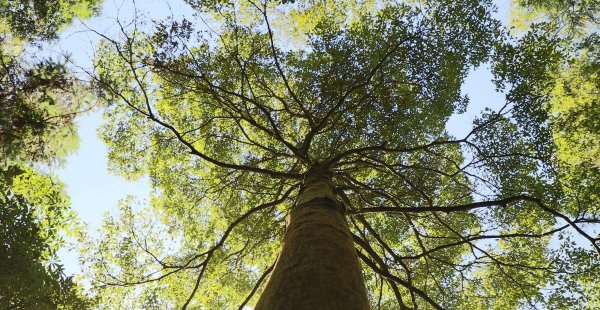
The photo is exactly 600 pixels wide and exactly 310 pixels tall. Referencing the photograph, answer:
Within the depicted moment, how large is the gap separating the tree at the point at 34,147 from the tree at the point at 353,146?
873mm

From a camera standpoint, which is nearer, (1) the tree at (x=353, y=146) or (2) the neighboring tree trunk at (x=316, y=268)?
(2) the neighboring tree trunk at (x=316, y=268)

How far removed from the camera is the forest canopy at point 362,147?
6.62 m

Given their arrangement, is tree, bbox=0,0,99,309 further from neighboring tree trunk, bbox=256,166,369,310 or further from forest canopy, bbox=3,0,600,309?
neighboring tree trunk, bbox=256,166,369,310

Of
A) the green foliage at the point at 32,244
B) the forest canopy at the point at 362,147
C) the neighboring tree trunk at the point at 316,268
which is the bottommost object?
the neighboring tree trunk at the point at 316,268

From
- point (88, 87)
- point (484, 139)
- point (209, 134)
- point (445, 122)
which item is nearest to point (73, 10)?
point (88, 87)

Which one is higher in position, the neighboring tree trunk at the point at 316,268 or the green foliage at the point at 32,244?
the green foliage at the point at 32,244

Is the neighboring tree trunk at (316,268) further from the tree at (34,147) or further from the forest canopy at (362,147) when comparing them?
the tree at (34,147)

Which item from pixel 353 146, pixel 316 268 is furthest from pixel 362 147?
pixel 316 268

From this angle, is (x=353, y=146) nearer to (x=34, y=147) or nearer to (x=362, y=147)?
(x=362, y=147)

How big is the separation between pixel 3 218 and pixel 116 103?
3.96 meters

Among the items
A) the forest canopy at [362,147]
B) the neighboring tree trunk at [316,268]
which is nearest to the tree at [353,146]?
the forest canopy at [362,147]

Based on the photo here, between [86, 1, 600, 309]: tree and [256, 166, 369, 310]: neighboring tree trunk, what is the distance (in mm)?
2012

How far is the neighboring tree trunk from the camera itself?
181cm

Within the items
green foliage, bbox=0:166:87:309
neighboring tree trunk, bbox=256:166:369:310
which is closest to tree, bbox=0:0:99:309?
green foliage, bbox=0:166:87:309
